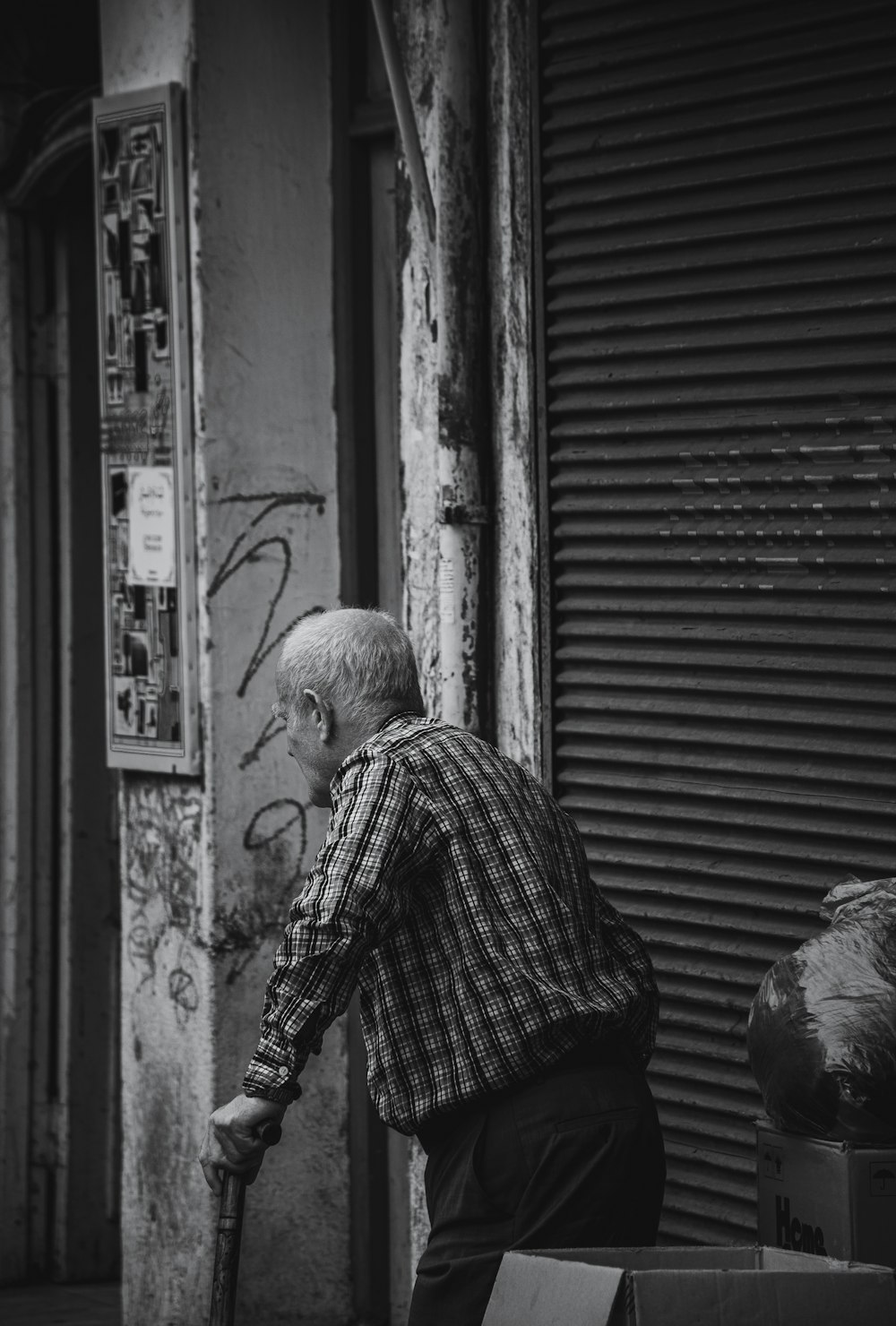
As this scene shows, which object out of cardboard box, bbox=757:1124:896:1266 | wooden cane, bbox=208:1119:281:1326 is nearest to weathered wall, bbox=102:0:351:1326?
wooden cane, bbox=208:1119:281:1326

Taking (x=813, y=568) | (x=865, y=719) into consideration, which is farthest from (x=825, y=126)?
(x=865, y=719)

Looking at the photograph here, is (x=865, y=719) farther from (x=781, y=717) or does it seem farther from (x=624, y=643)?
(x=624, y=643)

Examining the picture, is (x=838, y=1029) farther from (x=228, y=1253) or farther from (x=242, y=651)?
(x=242, y=651)

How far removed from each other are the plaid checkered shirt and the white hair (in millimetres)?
84

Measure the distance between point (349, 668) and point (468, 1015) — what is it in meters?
0.66

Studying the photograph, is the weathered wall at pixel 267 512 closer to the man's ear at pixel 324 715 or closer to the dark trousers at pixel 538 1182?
the man's ear at pixel 324 715

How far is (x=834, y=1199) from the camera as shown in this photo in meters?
2.93

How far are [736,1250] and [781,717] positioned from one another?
1.41m

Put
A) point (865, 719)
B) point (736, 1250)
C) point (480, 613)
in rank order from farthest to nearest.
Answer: point (480, 613) < point (865, 719) < point (736, 1250)

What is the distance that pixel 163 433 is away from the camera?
5129 millimetres

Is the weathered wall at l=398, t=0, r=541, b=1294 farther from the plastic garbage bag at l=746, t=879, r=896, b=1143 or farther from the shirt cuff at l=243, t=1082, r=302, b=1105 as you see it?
the shirt cuff at l=243, t=1082, r=302, b=1105

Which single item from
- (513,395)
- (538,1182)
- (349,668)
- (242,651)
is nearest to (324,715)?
(349,668)

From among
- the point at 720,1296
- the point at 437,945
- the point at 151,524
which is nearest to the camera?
the point at 720,1296

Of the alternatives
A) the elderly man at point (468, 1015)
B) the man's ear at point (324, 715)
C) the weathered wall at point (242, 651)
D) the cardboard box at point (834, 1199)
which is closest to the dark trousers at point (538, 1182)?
the elderly man at point (468, 1015)
